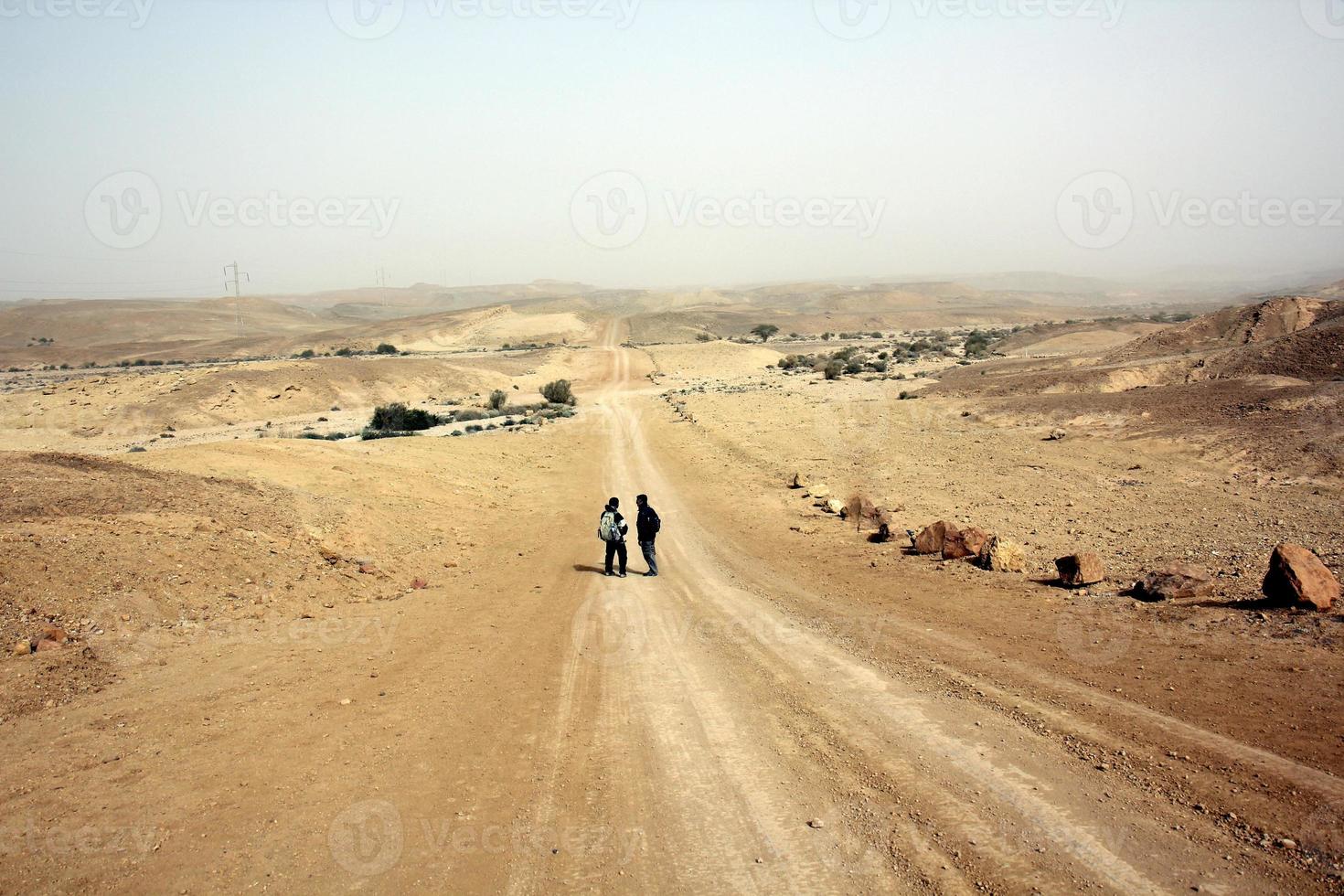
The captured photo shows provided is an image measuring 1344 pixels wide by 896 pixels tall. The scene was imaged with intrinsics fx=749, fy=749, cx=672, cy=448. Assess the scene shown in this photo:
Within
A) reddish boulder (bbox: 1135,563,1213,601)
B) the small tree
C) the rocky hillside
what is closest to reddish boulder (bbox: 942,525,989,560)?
reddish boulder (bbox: 1135,563,1213,601)

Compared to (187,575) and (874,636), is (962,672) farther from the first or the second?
(187,575)

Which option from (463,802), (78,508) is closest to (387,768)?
(463,802)

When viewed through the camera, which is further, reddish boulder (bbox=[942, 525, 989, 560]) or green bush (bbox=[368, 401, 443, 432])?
green bush (bbox=[368, 401, 443, 432])

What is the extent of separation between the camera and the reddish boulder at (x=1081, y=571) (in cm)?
1180

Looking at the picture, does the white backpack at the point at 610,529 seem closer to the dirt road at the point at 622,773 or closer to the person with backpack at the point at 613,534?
the person with backpack at the point at 613,534

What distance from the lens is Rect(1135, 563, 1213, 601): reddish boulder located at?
34.9 ft

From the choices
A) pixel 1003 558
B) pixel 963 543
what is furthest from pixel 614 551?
pixel 1003 558

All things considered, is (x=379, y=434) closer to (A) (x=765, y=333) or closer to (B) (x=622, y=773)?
(B) (x=622, y=773)

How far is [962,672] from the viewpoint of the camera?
29.7 feet

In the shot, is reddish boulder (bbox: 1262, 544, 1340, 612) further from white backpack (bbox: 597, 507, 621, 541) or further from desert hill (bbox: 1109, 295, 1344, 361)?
desert hill (bbox: 1109, 295, 1344, 361)

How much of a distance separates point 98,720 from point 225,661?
182 centimetres

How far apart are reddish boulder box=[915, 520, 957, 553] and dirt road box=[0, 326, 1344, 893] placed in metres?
3.57

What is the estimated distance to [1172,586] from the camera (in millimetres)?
10695

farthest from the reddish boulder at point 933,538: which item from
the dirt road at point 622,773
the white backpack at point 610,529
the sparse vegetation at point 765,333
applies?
the sparse vegetation at point 765,333
